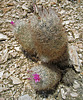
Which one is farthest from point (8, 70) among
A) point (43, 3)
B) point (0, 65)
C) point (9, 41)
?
point (43, 3)

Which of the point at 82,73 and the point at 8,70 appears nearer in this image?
the point at 82,73

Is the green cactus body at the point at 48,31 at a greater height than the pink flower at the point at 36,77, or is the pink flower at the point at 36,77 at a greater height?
the green cactus body at the point at 48,31

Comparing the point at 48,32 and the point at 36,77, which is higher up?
the point at 48,32

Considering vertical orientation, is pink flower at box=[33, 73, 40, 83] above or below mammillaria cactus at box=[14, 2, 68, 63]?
below

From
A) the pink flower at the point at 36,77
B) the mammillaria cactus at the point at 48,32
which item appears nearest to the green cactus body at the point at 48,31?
the mammillaria cactus at the point at 48,32

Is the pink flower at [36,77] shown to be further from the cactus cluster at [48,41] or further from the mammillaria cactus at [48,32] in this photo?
the mammillaria cactus at [48,32]

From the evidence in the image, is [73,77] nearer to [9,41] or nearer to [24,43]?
[24,43]

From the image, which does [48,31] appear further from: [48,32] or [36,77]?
[36,77]

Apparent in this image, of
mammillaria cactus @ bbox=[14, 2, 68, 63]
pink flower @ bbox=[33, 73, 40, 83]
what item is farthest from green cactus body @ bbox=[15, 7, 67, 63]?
pink flower @ bbox=[33, 73, 40, 83]

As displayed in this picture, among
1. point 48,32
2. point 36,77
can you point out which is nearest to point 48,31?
point 48,32

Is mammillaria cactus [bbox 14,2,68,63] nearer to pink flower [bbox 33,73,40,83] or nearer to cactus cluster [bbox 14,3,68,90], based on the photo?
cactus cluster [bbox 14,3,68,90]

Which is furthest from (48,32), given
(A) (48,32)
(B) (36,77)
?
(B) (36,77)
